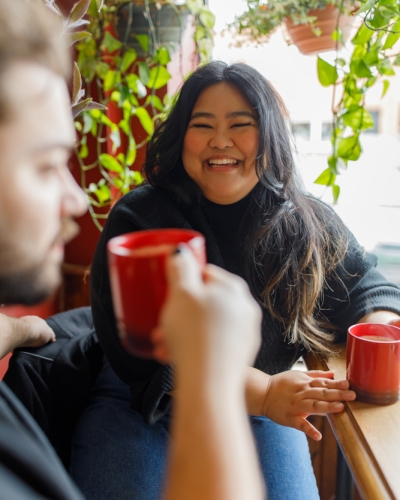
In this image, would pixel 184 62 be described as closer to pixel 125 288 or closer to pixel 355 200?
pixel 355 200

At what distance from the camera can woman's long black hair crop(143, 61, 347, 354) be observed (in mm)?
1218

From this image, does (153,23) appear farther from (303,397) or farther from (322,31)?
(303,397)

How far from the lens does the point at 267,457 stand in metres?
1.11

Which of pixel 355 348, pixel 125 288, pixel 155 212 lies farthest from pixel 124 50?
pixel 125 288

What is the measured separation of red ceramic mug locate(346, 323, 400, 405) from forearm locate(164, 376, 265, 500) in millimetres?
485

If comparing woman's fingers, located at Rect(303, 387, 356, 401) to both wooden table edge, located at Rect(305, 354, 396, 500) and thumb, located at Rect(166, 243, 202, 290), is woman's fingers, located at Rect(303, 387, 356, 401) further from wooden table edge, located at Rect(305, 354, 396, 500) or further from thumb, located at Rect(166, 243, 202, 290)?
thumb, located at Rect(166, 243, 202, 290)

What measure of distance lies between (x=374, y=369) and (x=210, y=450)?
1.73ft

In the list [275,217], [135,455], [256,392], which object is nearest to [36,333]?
[135,455]

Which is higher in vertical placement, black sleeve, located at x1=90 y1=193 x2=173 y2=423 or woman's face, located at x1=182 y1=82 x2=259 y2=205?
woman's face, located at x1=182 y1=82 x2=259 y2=205

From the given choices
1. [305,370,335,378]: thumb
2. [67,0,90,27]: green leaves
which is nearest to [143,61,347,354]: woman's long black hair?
[305,370,335,378]: thumb

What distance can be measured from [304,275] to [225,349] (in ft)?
2.62

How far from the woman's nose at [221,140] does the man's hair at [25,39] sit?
0.71 meters

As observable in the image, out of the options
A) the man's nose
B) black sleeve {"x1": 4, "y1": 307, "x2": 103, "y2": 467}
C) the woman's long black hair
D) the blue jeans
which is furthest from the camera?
the woman's long black hair

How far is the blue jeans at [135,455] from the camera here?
1.01 metres
